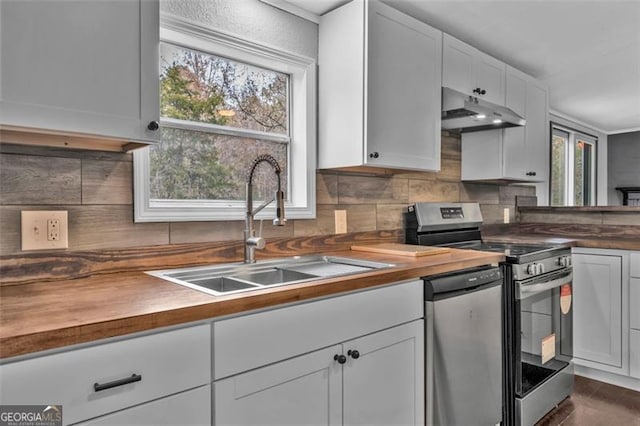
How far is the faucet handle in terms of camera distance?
1762 millimetres

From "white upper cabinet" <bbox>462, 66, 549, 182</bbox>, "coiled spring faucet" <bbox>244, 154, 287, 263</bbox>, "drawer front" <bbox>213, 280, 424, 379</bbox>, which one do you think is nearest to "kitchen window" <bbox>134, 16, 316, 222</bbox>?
"coiled spring faucet" <bbox>244, 154, 287, 263</bbox>

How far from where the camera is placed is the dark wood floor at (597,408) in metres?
2.31

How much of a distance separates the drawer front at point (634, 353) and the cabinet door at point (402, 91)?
1.76 meters

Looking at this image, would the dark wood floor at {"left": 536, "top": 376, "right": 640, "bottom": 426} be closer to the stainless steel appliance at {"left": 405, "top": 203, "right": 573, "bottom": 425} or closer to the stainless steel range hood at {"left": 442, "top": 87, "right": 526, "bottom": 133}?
the stainless steel appliance at {"left": 405, "top": 203, "right": 573, "bottom": 425}

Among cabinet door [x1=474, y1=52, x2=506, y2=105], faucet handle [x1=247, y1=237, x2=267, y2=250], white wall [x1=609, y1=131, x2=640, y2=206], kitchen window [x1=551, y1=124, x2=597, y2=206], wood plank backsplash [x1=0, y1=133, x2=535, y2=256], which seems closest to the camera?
wood plank backsplash [x1=0, y1=133, x2=535, y2=256]

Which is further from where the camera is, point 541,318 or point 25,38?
point 541,318

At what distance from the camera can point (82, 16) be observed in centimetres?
119

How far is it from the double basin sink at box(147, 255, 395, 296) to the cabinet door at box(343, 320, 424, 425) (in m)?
0.29

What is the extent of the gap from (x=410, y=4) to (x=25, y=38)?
5.92ft

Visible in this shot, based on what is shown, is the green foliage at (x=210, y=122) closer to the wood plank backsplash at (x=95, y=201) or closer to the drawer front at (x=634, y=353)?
the wood plank backsplash at (x=95, y=201)

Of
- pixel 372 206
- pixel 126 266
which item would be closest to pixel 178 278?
pixel 126 266

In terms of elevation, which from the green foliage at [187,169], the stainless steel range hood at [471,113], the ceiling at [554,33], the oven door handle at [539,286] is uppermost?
the ceiling at [554,33]

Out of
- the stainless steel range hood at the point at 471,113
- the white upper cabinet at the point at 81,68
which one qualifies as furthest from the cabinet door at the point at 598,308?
the white upper cabinet at the point at 81,68

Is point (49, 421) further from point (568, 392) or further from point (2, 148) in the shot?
point (568, 392)
